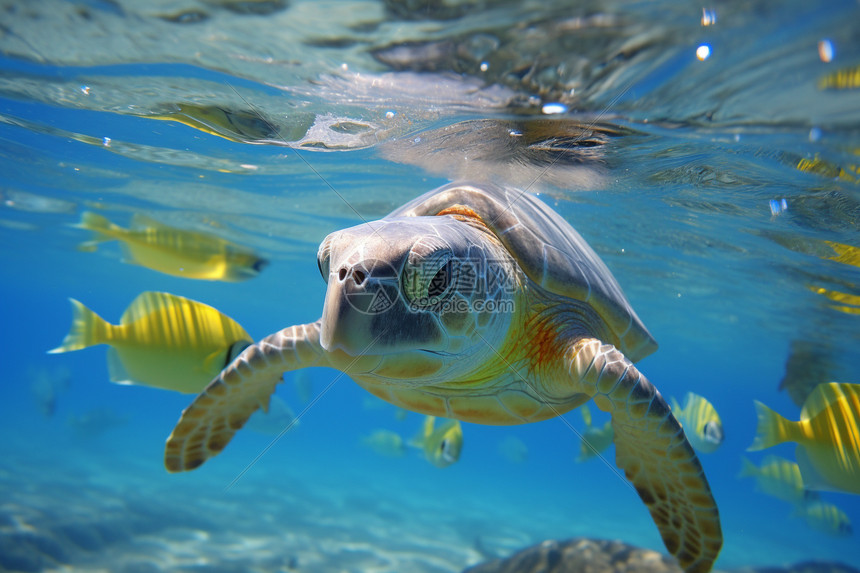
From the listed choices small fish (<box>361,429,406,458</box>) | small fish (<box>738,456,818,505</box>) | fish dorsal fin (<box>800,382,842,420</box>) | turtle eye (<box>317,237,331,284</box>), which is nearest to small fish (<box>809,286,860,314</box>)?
small fish (<box>738,456,818,505</box>)

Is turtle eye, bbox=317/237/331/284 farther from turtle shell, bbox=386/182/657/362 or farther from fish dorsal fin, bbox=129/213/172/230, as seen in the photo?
fish dorsal fin, bbox=129/213/172/230

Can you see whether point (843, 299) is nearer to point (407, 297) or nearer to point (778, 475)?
point (778, 475)

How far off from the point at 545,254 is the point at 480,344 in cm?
126

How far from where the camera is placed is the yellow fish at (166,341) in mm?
4285

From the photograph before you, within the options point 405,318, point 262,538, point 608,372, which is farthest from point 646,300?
point 405,318

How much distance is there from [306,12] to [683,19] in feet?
10.8

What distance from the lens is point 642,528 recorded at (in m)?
25.5

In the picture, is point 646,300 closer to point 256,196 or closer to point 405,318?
point 256,196

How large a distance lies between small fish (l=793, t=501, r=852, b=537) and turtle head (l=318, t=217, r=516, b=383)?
33.0ft

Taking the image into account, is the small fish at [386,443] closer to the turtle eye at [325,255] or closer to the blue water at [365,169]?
the blue water at [365,169]

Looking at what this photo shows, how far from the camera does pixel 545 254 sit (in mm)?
3576

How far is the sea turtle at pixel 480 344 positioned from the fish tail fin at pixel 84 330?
57.8 inches

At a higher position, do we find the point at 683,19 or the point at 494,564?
the point at 683,19

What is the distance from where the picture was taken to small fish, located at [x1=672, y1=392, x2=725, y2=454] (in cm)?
696
